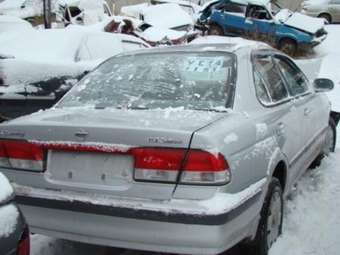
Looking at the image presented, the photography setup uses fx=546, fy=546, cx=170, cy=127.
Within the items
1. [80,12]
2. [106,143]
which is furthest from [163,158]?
[80,12]

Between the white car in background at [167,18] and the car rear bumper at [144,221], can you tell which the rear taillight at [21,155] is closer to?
the car rear bumper at [144,221]

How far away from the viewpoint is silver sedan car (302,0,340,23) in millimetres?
26902

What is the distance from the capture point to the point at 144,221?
2.95 m

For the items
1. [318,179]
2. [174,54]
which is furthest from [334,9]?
[174,54]

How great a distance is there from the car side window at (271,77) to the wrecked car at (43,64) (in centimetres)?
361

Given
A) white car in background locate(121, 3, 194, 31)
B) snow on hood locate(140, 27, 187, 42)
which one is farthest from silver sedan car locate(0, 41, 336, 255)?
white car in background locate(121, 3, 194, 31)

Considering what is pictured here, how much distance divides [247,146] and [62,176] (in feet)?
3.62

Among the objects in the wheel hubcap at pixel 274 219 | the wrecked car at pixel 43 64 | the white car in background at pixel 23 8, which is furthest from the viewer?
the white car in background at pixel 23 8

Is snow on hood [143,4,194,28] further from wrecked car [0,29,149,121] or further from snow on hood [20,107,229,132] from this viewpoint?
snow on hood [20,107,229,132]

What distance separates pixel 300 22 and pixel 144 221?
1780 cm

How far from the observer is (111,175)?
3.05m

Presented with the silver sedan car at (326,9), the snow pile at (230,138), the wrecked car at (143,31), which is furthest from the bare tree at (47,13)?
the silver sedan car at (326,9)

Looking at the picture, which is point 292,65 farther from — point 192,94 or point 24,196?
point 24,196

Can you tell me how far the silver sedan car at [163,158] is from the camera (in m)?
2.92
